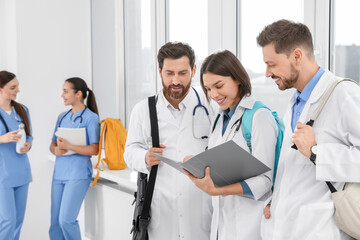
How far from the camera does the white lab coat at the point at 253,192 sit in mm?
1358

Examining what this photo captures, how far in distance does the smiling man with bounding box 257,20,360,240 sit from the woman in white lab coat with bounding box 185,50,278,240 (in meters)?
0.11

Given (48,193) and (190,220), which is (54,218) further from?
(190,220)

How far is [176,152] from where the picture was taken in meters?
1.77

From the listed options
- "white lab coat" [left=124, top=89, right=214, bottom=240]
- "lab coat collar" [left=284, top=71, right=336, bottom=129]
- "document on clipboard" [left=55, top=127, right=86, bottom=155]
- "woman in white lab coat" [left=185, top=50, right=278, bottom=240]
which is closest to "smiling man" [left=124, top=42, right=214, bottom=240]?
"white lab coat" [left=124, top=89, right=214, bottom=240]

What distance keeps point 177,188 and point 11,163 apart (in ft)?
5.91

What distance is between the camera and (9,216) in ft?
9.77

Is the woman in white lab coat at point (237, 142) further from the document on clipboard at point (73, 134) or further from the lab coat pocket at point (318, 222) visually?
the document on clipboard at point (73, 134)

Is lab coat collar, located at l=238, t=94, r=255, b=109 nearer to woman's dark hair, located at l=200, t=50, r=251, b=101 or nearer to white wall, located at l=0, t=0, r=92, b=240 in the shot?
woman's dark hair, located at l=200, t=50, r=251, b=101

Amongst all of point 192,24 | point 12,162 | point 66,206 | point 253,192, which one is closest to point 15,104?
point 12,162

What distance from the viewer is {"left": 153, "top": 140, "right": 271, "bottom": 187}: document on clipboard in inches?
49.3

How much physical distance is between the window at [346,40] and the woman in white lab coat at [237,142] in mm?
753

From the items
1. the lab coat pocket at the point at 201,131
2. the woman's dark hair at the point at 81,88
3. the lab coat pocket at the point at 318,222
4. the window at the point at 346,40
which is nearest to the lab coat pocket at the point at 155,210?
the lab coat pocket at the point at 201,131

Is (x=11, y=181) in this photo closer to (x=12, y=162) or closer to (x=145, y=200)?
(x=12, y=162)

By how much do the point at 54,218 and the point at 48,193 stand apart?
1.00 meters
